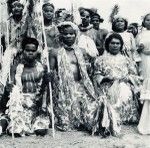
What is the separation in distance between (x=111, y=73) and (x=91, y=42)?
4.09 ft

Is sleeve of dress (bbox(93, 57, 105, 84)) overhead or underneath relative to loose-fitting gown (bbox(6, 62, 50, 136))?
overhead

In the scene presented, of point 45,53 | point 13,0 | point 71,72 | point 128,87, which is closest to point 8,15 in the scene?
point 13,0

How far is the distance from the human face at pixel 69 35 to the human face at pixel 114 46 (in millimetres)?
782

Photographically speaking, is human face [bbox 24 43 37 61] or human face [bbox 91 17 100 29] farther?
human face [bbox 91 17 100 29]

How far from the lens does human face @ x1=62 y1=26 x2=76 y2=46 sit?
27.2ft

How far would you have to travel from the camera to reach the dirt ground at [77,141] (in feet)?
24.0

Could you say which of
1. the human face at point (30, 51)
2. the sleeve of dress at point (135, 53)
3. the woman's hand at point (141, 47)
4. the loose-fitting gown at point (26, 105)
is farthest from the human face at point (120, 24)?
the human face at point (30, 51)

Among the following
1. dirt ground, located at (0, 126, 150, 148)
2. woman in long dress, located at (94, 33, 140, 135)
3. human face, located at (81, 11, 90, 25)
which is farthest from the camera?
human face, located at (81, 11, 90, 25)

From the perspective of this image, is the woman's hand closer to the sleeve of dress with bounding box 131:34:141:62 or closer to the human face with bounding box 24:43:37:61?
the sleeve of dress with bounding box 131:34:141:62

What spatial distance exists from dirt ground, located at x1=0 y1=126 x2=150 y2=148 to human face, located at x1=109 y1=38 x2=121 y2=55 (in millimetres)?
1687

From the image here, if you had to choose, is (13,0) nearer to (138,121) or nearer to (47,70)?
(47,70)

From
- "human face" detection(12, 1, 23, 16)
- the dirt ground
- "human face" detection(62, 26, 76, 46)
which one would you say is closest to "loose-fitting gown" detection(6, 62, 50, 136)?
the dirt ground

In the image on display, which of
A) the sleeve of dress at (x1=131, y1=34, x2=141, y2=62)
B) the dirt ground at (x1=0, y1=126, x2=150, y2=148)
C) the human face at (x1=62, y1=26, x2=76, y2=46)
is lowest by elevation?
the dirt ground at (x1=0, y1=126, x2=150, y2=148)

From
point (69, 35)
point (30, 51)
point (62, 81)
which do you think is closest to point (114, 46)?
point (69, 35)
